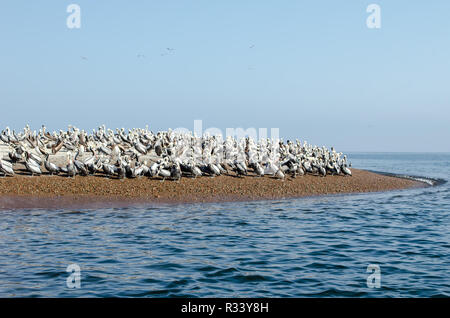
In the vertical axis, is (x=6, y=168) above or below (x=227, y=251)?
above

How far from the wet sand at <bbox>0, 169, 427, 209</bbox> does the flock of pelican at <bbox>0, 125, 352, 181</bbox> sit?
2.52ft

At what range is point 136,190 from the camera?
30.6 m

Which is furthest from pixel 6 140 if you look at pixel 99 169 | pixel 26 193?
pixel 26 193

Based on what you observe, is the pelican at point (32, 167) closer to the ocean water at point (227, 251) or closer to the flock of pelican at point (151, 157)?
the flock of pelican at point (151, 157)

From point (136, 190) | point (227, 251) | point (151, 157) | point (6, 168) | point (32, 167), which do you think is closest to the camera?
point (227, 251)

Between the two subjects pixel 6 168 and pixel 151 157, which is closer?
pixel 6 168

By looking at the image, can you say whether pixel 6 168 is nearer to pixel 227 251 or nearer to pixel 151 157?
pixel 151 157

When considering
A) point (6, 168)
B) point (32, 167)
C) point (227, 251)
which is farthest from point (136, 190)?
point (227, 251)

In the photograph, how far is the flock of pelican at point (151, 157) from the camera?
3284 centimetres

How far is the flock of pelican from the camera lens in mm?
32844

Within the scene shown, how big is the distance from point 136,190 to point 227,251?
13984 mm

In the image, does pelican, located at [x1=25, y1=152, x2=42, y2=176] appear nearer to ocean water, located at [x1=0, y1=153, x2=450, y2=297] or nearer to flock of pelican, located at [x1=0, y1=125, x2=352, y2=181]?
flock of pelican, located at [x1=0, y1=125, x2=352, y2=181]

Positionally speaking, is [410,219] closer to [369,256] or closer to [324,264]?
[369,256]

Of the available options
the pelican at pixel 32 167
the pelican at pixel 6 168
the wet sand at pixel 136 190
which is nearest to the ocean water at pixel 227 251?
the wet sand at pixel 136 190
